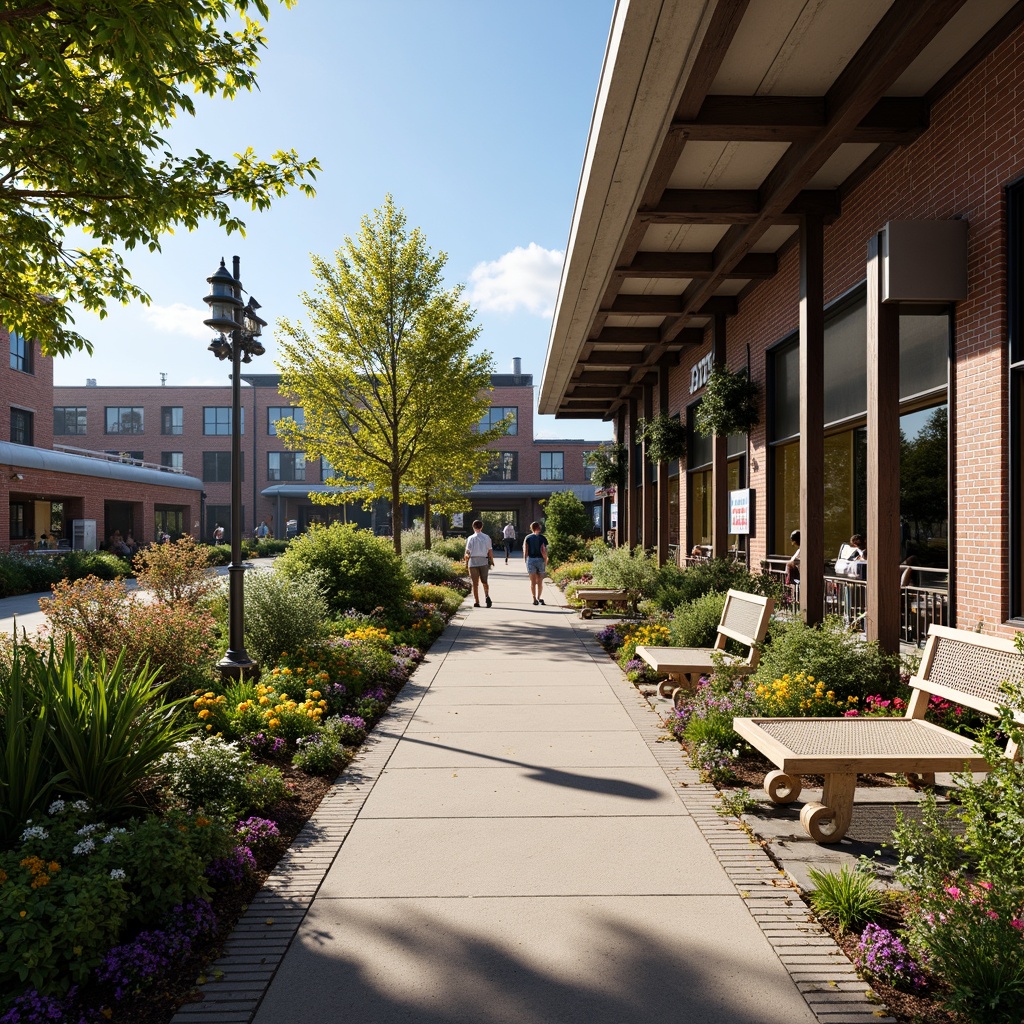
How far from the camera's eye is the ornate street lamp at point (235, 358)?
7.87m

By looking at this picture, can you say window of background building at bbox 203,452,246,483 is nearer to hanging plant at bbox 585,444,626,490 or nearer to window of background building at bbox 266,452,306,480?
window of background building at bbox 266,452,306,480

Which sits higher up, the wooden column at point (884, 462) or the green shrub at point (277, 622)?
the wooden column at point (884, 462)

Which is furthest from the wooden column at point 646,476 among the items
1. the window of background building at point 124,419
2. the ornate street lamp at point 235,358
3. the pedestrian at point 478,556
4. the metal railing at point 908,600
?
the window of background building at point 124,419

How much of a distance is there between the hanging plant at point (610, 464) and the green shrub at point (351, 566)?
45.7 ft

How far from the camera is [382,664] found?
8695mm

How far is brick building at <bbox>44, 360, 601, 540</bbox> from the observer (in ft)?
185

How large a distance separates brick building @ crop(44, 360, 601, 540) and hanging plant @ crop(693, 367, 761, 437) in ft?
132

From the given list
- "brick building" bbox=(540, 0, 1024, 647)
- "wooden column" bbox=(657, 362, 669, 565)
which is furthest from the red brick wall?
"wooden column" bbox=(657, 362, 669, 565)

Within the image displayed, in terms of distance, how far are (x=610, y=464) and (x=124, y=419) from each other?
4958cm

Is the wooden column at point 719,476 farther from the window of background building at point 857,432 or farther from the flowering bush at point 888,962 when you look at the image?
the flowering bush at point 888,962

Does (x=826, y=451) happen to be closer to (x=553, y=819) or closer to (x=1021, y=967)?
(x=553, y=819)

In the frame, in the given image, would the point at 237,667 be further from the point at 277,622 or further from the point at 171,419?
the point at 171,419

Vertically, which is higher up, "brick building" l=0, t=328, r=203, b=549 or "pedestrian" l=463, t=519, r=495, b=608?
"brick building" l=0, t=328, r=203, b=549

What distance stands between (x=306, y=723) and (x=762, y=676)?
3776 mm
